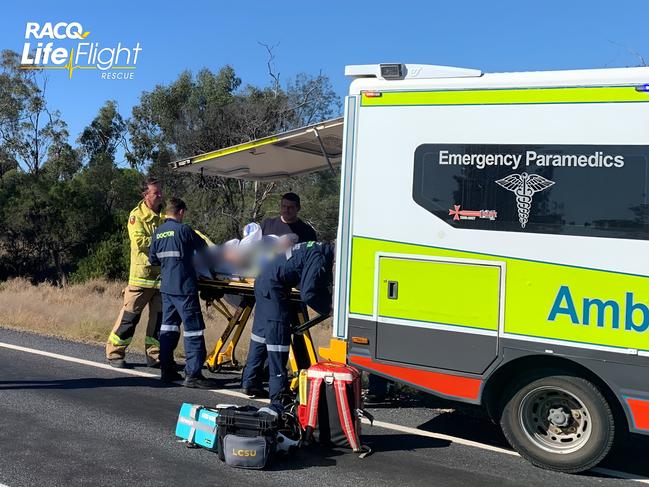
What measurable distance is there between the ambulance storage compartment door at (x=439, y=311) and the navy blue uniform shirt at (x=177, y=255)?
96.4 inches

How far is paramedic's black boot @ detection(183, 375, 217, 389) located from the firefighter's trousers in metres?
1.04

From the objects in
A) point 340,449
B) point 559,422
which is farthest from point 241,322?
point 559,422

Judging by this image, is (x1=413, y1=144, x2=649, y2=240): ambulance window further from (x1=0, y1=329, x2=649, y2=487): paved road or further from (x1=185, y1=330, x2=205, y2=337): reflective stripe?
(x1=185, y1=330, x2=205, y2=337): reflective stripe

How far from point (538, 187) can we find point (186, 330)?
371 centimetres

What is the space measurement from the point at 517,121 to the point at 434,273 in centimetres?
123

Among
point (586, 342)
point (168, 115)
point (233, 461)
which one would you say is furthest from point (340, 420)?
point (168, 115)

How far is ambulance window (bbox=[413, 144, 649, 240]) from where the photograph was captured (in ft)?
14.6

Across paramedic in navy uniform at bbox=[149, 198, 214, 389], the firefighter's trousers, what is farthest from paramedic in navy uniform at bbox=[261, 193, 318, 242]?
the firefighter's trousers

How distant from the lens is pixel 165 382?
6.84m

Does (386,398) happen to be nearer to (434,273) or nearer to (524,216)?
(434,273)

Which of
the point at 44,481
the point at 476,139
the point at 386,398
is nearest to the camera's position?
the point at 44,481

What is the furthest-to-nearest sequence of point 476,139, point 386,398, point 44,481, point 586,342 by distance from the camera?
point 386,398
point 476,139
point 586,342
point 44,481

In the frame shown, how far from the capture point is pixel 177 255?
677cm

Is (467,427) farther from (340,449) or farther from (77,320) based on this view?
(77,320)
